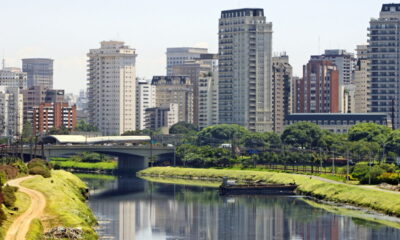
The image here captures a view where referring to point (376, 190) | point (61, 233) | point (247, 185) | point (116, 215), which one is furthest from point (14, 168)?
point (61, 233)

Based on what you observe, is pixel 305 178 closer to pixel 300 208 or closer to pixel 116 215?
pixel 300 208

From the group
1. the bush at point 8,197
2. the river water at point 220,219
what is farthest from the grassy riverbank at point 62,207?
the bush at point 8,197

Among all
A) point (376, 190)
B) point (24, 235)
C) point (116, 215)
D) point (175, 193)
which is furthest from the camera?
point (175, 193)

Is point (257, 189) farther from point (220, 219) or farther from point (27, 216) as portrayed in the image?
point (27, 216)

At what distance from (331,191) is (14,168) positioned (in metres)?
53.7

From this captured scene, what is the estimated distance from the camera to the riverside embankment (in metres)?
109

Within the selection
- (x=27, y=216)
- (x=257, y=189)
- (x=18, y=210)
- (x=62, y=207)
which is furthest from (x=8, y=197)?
(x=257, y=189)

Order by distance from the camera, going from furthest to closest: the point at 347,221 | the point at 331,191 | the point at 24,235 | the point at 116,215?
the point at 331,191 → the point at 116,215 → the point at 347,221 → the point at 24,235

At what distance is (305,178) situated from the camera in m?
197

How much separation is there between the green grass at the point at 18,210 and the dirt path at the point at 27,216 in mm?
491

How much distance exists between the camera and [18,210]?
118 m

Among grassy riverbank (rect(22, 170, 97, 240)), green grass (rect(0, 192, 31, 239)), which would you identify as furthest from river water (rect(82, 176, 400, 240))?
green grass (rect(0, 192, 31, 239))

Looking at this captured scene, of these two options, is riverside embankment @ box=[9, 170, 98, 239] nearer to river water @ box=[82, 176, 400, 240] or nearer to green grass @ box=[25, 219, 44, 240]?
green grass @ box=[25, 219, 44, 240]

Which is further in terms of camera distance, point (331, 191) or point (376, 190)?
point (331, 191)
